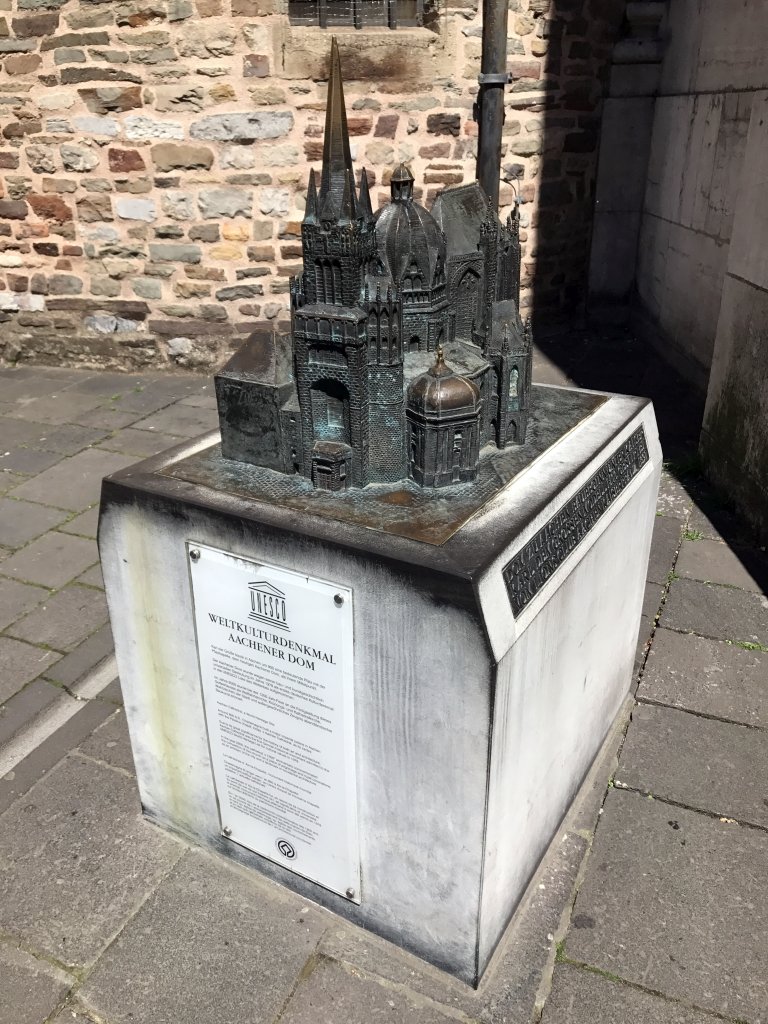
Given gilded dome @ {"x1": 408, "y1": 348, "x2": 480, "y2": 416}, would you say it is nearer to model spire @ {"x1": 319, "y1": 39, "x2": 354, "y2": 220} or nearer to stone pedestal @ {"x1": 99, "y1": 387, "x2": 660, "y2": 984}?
stone pedestal @ {"x1": 99, "y1": 387, "x2": 660, "y2": 984}

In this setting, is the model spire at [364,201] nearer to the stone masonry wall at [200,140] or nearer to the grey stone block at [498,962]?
the grey stone block at [498,962]

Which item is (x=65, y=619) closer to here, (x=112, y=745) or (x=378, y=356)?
(x=112, y=745)

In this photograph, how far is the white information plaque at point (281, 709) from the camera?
7.07 feet

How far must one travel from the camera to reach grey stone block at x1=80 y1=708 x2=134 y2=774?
3.20 meters

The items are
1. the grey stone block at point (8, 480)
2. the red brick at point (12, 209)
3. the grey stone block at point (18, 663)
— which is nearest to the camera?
the grey stone block at point (18, 663)

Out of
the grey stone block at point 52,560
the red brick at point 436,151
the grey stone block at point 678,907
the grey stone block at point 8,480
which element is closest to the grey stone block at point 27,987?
the grey stone block at point 678,907

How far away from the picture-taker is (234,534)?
2.19 m

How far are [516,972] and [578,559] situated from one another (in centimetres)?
122

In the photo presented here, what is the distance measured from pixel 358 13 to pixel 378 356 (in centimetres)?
603

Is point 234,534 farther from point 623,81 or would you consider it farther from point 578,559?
point 623,81

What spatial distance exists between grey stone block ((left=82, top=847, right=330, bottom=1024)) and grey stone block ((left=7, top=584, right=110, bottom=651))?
5.34 ft

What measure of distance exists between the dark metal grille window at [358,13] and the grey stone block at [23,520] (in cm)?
467

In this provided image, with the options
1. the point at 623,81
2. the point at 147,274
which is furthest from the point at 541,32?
the point at 147,274

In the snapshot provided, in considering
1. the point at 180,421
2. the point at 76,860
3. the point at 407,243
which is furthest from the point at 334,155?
the point at 180,421
